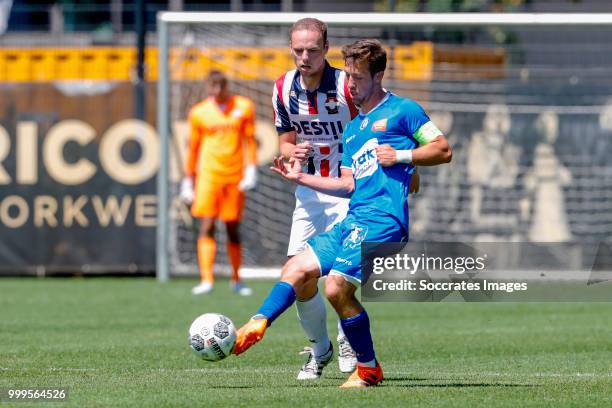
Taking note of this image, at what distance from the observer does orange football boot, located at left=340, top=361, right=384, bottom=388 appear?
7.33 m

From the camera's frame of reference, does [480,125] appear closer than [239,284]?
No

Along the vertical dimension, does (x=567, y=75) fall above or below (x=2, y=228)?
above

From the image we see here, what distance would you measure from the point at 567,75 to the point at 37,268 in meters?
8.19

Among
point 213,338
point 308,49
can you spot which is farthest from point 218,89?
point 213,338

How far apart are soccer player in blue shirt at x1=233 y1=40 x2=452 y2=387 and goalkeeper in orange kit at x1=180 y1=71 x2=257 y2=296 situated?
8.21 meters

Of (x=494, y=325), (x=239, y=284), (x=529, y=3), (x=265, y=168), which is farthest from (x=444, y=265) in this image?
(x=529, y=3)

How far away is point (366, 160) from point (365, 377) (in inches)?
48.6

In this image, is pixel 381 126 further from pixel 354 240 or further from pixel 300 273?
pixel 300 273

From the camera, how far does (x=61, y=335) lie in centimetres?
1080

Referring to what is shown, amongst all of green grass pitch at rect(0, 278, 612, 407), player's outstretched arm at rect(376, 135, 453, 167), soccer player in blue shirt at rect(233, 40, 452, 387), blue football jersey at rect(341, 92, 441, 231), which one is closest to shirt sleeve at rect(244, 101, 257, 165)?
green grass pitch at rect(0, 278, 612, 407)

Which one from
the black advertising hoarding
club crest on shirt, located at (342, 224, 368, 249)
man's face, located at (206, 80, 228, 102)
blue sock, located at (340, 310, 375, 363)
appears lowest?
the black advertising hoarding

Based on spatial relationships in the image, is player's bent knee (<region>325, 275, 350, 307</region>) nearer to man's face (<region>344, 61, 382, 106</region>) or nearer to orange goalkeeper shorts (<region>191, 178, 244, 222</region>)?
man's face (<region>344, 61, 382, 106</region>)

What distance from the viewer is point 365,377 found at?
24.1 ft

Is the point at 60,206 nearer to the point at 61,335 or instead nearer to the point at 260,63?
the point at 260,63
